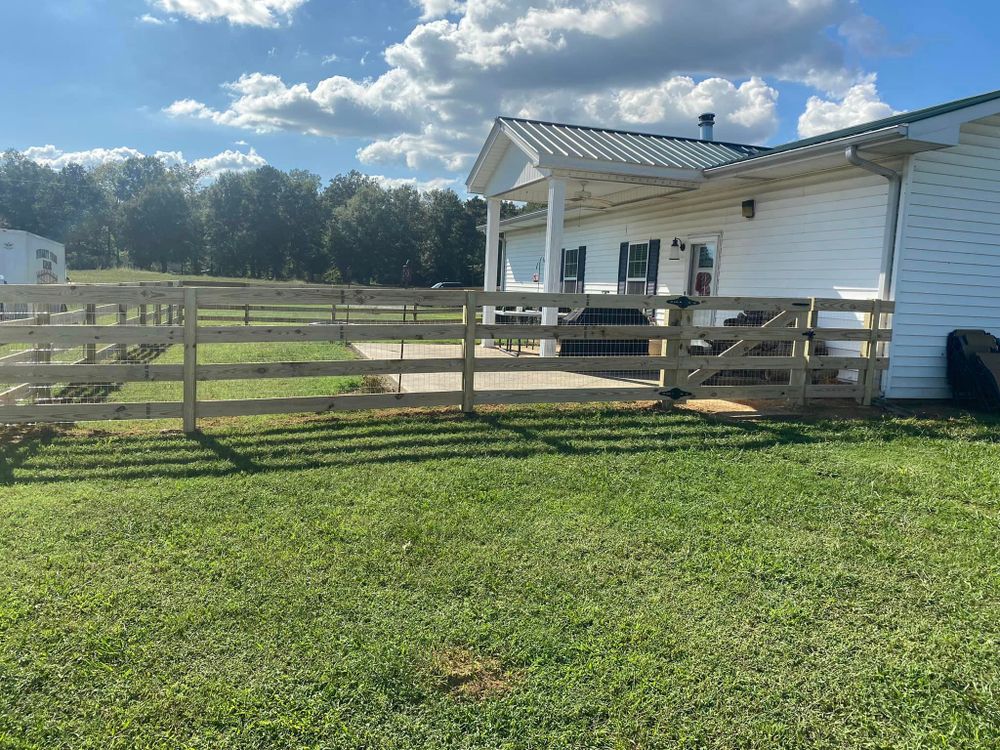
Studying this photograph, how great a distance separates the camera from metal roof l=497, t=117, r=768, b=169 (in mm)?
10531

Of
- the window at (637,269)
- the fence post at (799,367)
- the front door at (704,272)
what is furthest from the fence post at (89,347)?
the window at (637,269)

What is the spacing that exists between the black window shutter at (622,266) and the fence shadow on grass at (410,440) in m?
8.02

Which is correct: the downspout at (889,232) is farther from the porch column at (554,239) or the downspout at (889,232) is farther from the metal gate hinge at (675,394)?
the porch column at (554,239)

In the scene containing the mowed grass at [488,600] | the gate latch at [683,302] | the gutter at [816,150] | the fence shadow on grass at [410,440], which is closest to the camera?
the mowed grass at [488,600]

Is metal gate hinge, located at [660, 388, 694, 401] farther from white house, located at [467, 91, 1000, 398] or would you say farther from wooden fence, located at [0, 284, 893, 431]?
white house, located at [467, 91, 1000, 398]

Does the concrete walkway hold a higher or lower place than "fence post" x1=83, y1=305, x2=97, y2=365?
lower

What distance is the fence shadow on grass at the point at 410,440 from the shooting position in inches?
203

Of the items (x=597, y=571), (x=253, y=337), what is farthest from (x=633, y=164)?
(x=597, y=571)

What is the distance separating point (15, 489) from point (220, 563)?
2.04 m

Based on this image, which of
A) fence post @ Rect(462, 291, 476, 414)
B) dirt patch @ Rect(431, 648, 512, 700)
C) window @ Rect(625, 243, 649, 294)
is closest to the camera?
dirt patch @ Rect(431, 648, 512, 700)

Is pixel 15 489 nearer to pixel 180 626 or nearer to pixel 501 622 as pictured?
pixel 180 626

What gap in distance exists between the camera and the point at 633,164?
10.5 m

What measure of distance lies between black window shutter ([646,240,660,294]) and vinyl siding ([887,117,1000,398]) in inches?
229

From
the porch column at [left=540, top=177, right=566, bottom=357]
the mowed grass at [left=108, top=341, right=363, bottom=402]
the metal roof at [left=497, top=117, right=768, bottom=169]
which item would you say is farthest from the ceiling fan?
the mowed grass at [left=108, top=341, right=363, bottom=402]
